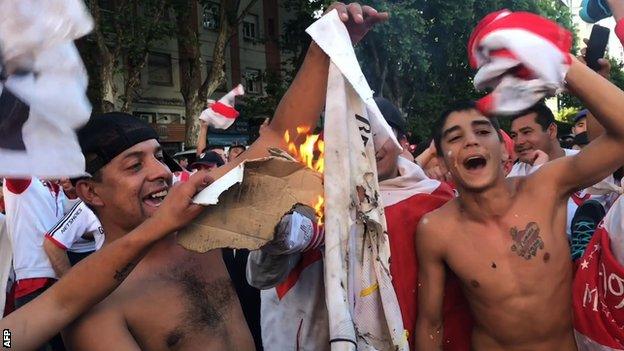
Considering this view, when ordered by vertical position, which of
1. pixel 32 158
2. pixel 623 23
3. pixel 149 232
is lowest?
pixel 149 232

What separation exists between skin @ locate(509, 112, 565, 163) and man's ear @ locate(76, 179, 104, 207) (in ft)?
9.81

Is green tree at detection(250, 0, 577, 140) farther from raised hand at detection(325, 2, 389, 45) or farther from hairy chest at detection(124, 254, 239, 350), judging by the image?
hairy chest at detection(124, 254, 239, 350)

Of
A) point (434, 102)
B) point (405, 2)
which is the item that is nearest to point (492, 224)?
point (405, 2)

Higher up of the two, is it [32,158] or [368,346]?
[32,158]

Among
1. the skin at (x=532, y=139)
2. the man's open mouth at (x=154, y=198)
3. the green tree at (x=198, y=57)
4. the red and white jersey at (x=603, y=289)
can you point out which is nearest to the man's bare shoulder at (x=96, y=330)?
the man's open mouth at (x=154, y=198)

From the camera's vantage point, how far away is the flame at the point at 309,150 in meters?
1.96

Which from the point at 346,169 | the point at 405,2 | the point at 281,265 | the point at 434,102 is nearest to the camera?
the point at 346,169

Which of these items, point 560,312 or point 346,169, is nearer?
point 346,169

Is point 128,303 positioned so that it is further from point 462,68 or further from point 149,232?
point 462,68

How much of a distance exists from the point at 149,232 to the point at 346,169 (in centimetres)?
62

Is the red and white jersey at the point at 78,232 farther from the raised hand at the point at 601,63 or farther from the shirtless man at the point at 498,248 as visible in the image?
the raised hand at the point at 601,63

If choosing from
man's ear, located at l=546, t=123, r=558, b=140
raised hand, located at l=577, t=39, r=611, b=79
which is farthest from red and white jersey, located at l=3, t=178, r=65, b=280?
man's ear, located at l=546, t=123, r=558, b=140

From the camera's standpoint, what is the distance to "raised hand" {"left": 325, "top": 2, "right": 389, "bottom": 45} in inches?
77.4

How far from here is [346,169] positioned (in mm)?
1882
